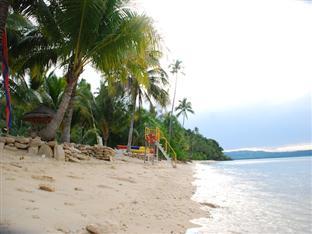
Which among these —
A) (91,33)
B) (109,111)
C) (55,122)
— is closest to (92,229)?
(55,122)

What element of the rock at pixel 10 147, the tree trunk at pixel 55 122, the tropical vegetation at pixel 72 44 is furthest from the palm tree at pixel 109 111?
the rock at pixel 10 147

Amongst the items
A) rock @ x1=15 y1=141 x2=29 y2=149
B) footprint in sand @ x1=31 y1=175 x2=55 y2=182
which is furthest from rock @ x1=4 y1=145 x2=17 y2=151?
footprint in sand @ x1=31 y1=175 x2=55 y2=182

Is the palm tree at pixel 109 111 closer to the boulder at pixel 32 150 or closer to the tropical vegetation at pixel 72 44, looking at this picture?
the tropical vegetation at pixel 72 44

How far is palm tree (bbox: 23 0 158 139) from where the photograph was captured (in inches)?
379

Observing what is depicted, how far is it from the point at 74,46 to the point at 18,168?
16.8 feet

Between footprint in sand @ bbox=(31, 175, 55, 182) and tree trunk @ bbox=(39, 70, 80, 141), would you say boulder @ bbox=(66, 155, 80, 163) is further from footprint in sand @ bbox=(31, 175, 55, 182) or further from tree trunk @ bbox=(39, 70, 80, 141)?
footprint in sand @ bbox=(31, 175, 55, 182)

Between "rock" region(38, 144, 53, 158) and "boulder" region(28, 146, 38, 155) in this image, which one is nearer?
"boulder" region(28, 146, 38, 155)

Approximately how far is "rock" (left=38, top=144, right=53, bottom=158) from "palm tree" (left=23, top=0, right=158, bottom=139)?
4.32ft

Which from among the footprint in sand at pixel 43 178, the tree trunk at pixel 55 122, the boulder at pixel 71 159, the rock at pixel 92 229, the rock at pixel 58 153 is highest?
the tree trunk at pixel 55 122

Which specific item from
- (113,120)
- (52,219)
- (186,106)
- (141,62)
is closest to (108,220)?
(52,219)

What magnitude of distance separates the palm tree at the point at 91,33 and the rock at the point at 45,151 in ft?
4.32

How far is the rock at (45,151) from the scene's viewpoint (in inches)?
334

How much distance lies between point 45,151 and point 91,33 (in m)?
3.89

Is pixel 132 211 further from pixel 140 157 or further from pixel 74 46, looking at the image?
pixel 140 157
